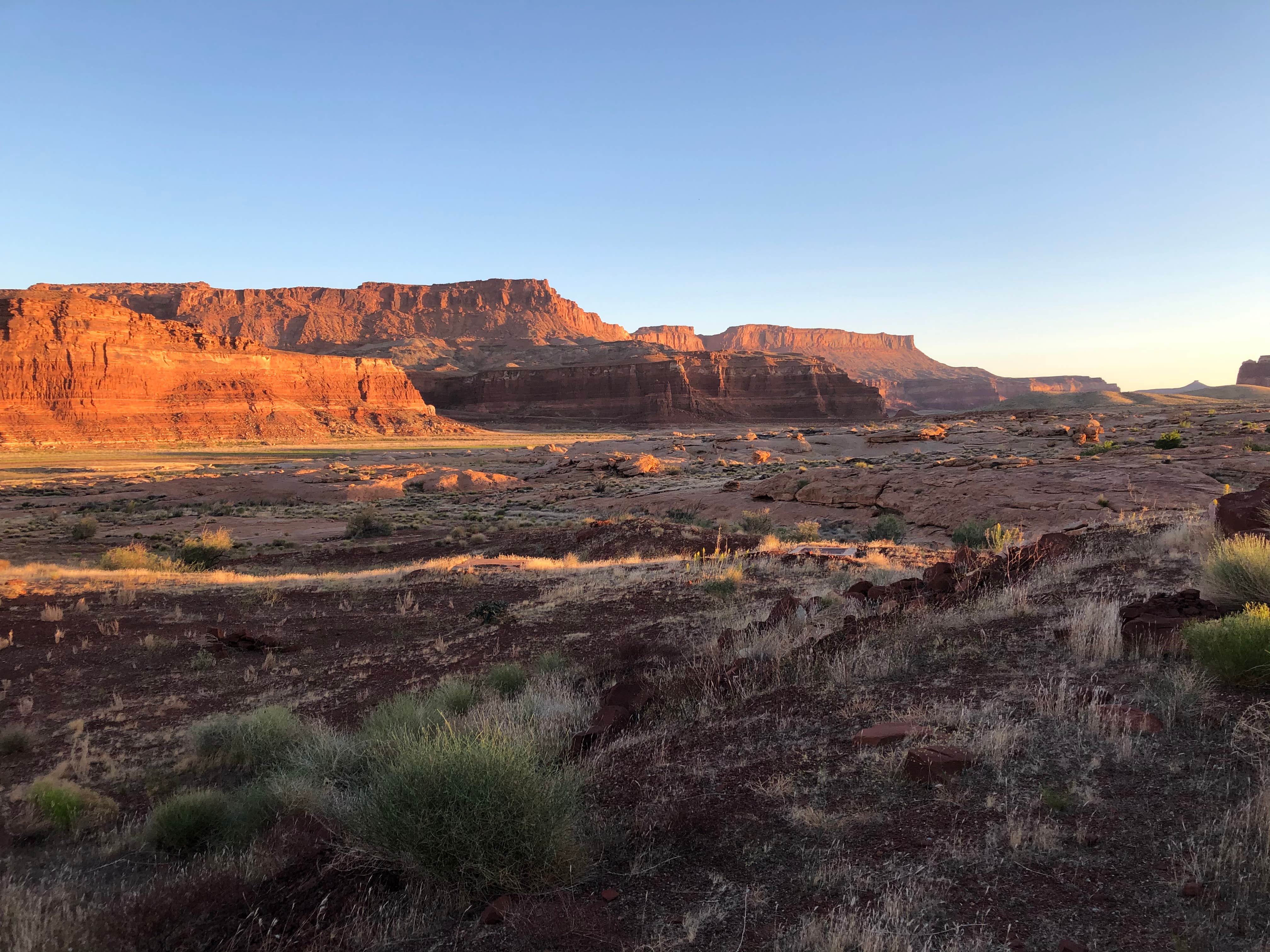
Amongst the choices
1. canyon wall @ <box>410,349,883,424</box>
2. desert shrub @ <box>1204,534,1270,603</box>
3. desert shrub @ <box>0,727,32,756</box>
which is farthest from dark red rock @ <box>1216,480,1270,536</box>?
canyon wall @ <box>410,349,883,424</box>

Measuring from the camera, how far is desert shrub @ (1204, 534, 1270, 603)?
5.49 m

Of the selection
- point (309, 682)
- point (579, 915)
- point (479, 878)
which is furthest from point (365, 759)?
point (309, 682)

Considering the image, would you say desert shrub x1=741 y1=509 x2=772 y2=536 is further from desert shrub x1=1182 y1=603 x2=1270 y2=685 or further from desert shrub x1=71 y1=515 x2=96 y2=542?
desert shrub x1=71 y1=515 x2=96 y2=542

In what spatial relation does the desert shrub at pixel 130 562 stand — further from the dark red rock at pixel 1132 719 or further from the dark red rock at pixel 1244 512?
the dark red rock at pixel 1244 512

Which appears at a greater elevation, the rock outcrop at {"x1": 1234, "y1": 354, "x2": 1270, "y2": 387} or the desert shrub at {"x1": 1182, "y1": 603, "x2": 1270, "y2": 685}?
the rock outcrop at {"x1": 1234, "y1": 354, "x2": 1270, "y2": 387}

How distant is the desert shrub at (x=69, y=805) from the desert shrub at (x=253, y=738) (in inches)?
39.1

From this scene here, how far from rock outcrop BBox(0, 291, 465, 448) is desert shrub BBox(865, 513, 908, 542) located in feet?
260

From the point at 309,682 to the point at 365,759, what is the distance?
4.01 m

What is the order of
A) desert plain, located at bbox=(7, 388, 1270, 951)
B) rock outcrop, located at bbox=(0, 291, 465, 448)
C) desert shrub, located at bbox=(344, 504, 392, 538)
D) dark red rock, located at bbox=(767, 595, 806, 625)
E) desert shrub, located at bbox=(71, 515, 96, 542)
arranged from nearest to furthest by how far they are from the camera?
desert plain, located at bbox=(7, 388, 1270, 951) < dark red rock, located at bbox=(767, 595, 806, 625) < desert shrub, located at bbox=(71, 515, 96, 542) < desert shrub, located at bbox=(344, 504, 392, 538) < rock outcrop, located at bbox=(0, 291, 465, 448)

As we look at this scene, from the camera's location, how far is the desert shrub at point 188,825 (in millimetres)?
5207

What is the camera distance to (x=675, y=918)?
301cm

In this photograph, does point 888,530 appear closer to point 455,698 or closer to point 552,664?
point 552,664

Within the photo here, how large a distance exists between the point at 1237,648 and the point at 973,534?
12356 millimetres

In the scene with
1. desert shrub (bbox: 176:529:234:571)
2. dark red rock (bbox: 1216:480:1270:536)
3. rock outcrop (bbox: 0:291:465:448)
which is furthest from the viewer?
rock outcrop (bbox: 0:291:465:448)
